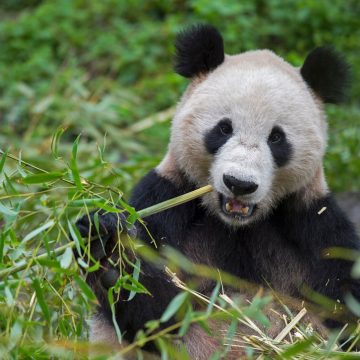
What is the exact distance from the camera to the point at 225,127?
13.5ft

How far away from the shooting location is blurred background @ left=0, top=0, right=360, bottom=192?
8211 mm

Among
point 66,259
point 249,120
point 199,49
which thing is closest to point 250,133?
point 249,120

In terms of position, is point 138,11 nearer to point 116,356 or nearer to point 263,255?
point 263,255

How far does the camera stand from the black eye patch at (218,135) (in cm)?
409

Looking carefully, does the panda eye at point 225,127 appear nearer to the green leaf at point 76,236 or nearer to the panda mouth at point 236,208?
the panda mouth at point 236,208

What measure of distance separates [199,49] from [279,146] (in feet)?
2.31

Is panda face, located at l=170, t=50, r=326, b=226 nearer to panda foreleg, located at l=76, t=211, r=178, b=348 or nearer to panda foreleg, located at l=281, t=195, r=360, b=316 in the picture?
panda foreleg, located at l=281, t=195, r=360, b=316

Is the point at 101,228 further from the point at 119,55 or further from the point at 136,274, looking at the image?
the point at 119,55

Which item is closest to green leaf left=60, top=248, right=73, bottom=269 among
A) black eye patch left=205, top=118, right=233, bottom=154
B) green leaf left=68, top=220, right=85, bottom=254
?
green leaf left=68, top=220, right=85, bottom=254

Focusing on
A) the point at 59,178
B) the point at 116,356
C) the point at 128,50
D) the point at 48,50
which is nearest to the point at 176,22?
the point at 128,50

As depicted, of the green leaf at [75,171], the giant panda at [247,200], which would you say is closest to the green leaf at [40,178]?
the green leaf at [75,171]

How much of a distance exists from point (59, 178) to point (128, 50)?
603cm

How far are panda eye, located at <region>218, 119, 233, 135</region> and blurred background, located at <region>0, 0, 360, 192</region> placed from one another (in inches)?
141

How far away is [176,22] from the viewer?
9.46 metres
